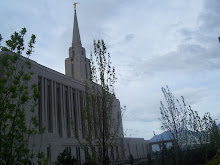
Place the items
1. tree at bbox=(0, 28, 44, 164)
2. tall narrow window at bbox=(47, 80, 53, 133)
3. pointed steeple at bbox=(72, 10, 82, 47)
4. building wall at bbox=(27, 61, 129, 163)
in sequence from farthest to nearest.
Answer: pointed steeple at bbox=(72, 10, 82, 47) < tall narrow window at bbox=(47, 80, 53, 133) < building wall at bbox=(27, 61, 129, 163) < tree at bbox=(0, 28, 44, 164)

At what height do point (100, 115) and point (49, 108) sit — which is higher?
point (49, 108)

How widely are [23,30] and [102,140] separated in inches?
206

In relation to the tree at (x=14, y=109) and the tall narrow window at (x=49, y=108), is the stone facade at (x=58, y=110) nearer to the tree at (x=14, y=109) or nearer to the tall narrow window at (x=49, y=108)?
the tall narrow window at (x=49, y=108)

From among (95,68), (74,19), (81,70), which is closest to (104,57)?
(95,68)

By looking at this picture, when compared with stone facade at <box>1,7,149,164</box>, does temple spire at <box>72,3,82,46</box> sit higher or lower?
higher

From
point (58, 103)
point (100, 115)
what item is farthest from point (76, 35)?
point (100, 115)

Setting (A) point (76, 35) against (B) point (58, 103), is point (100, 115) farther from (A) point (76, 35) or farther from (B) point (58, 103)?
(A) point (76, 35)

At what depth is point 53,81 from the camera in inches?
1280

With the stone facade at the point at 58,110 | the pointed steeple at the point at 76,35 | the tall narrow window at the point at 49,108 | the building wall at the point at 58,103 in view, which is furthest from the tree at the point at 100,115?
the pointed steeple at the point at 76,35

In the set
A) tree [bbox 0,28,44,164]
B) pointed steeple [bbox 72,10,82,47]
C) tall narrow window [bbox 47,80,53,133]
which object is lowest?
tree [bbox 0,28,44,164]

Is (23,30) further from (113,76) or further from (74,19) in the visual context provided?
(74,19)

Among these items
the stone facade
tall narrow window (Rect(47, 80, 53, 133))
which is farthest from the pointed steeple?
tall narrow window (Rect(47, 80, 53, 133))

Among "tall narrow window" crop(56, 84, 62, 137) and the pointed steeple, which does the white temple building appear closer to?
"tall narrow window" crop(56, 84, 62, 137)

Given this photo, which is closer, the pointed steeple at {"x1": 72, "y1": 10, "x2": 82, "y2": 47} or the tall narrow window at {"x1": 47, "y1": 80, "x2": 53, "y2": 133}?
the tall narrow window at {"x1": 47, "y1": 80, "x2": 53, "y2": 133}
